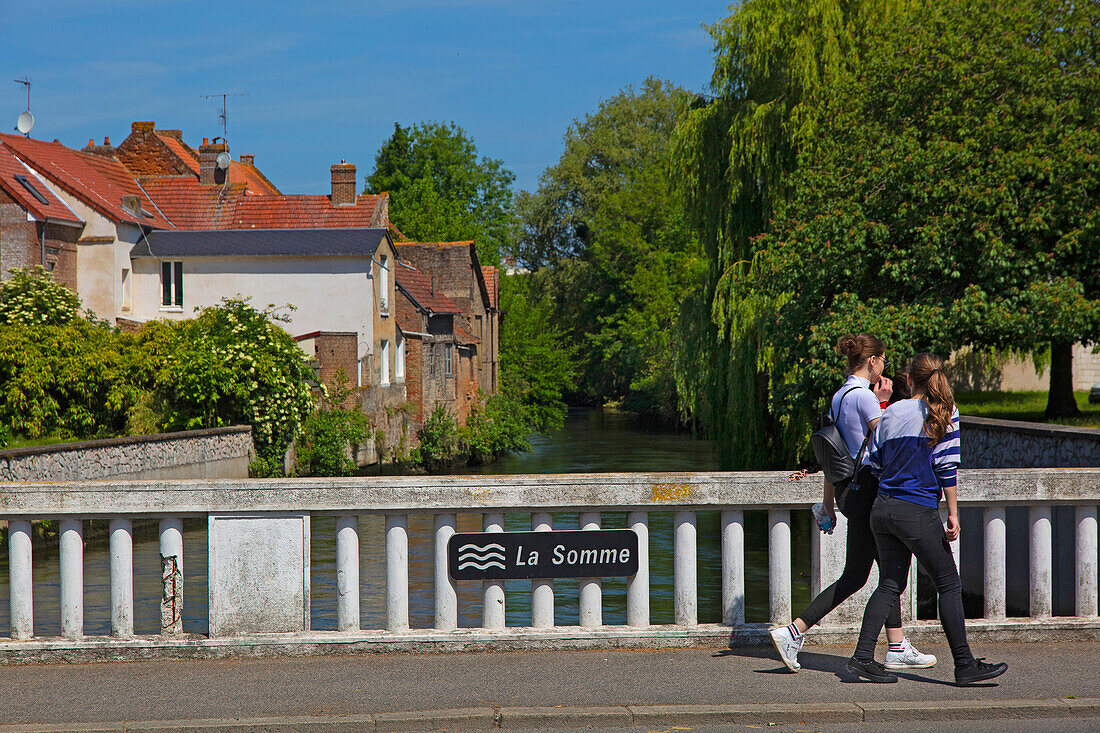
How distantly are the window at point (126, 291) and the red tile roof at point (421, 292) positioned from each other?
11.4 metres

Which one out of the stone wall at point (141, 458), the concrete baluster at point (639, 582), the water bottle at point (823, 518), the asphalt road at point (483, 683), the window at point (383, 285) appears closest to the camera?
the asphalt road at point (483, 683)

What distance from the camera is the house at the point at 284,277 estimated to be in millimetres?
37000

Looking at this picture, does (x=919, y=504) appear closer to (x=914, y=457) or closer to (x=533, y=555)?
(x=914, y=457)

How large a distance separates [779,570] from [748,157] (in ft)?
59.8

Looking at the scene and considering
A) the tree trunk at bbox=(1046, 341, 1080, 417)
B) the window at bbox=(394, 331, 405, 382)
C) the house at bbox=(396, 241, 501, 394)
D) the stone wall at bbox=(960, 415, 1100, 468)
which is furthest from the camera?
the house at bbox=(396, 241, 501, 394)

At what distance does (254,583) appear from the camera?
6508 mm

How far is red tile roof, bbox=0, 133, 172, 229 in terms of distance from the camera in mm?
36219

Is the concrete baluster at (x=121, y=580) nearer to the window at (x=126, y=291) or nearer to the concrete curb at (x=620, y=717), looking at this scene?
the concrete curb at (x=620, y=717)

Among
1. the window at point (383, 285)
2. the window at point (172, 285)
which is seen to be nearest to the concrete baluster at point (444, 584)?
the window at point (383, 285)

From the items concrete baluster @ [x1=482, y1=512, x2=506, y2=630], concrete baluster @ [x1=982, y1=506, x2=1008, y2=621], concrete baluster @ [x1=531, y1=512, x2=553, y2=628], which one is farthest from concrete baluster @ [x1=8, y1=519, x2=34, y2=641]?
concrete baluster @ [x1=982, y1=506, x2=1008, y2=621]

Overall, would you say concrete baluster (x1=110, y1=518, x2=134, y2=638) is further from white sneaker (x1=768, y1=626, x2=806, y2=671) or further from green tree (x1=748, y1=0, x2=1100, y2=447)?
green tree (x1=748, y1=0, x2=1100, y2=447)

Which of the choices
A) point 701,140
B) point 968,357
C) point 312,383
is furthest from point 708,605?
point 312,383

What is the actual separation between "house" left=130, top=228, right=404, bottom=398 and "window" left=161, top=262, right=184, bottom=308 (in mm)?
35

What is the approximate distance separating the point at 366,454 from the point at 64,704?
31.6 metres
